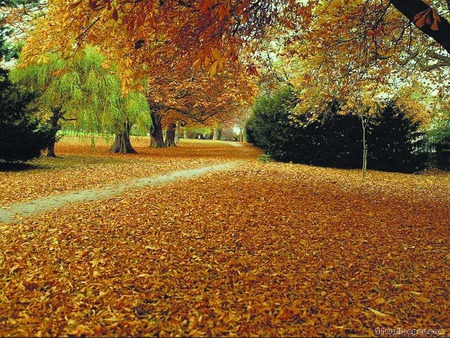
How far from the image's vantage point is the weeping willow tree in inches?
524

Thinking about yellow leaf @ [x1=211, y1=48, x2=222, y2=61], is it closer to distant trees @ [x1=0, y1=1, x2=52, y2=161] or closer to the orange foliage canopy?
the orange foliage canopy

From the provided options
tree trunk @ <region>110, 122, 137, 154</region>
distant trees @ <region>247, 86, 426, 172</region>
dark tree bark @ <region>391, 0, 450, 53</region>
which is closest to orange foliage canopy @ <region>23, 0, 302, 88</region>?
dark tree bark @ <region>391, 0, 450, 53</region>

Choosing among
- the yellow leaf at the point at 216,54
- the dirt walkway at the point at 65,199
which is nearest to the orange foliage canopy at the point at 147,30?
the yellow leaf at the point at 216,54

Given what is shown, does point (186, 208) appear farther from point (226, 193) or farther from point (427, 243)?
point (427, 243)

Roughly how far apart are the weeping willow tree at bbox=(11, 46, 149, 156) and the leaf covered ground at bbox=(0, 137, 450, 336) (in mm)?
7199

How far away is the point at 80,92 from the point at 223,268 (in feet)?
39.3

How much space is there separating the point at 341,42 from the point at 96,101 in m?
9.96

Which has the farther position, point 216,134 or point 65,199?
point 216,134

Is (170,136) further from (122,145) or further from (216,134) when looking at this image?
(216,134)

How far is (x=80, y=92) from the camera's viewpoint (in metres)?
13.4

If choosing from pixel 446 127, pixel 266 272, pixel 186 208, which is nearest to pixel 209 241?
pixel 266 272

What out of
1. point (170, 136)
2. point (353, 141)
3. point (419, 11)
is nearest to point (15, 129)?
point (419, 11)

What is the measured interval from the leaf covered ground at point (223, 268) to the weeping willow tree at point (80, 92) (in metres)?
7.20

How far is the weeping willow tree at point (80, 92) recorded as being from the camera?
1332cm
